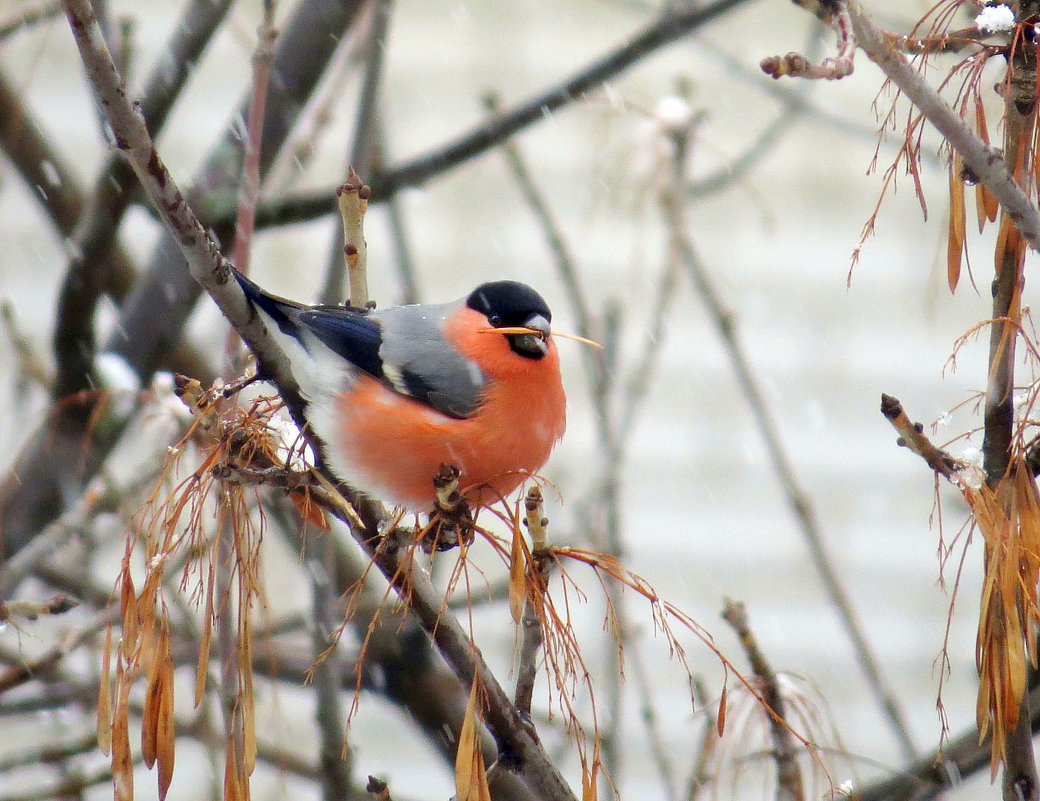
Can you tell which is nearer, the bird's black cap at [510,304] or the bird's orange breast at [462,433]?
the bird's orange breast at [462,433]

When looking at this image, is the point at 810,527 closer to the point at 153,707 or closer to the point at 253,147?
the point at 253,147

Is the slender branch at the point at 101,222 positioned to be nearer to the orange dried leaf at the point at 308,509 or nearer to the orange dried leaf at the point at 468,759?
the orange dried leaf at the point at 308,509

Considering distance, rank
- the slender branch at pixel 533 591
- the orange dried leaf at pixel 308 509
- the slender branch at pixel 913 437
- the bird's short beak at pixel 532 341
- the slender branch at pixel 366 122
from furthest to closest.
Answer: the slender branch at pixel 366 122 → the bird's short beak at pixel 532 341 → the orange dried leaf at pixel 308 509 → the slender branch at pixel 533 591 → the slender branch at pixel 913 437

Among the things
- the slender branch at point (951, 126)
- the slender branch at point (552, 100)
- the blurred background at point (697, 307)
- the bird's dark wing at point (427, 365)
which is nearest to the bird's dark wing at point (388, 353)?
the bird's dark wing at point (427, 365)

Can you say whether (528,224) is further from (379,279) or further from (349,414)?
(349,414)

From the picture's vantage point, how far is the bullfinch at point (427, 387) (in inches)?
72.0

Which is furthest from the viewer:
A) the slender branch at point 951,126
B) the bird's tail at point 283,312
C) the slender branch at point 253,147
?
the bird's tail at point 283,312

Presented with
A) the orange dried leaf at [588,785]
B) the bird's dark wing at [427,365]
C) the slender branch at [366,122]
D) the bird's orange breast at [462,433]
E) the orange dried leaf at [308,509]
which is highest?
the slender branch at [366,122]

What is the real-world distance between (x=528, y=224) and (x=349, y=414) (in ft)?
8.04

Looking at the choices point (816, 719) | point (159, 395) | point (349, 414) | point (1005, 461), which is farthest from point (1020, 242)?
point (159, 395)

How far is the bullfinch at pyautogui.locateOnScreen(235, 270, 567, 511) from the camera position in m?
1.83

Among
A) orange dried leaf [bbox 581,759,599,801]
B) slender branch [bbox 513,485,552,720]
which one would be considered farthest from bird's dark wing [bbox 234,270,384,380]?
orange dried leaf [bbox 581,759,599,801]

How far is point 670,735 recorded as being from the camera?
4.18m

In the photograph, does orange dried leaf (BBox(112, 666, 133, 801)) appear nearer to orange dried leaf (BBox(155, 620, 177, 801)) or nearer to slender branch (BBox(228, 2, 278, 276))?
orange dried leaf (BBox(155, 620, 177, 801))
